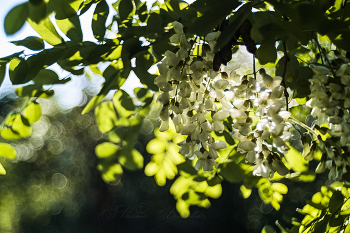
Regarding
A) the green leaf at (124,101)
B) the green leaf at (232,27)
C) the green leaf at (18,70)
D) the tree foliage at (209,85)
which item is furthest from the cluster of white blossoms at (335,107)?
the green leaf at (18,70)

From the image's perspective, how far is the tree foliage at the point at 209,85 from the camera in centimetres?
40

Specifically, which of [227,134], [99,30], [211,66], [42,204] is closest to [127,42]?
[99,30]

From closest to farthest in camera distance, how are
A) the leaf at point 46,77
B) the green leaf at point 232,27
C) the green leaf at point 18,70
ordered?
the green leaf at point 232,27
the green leaf at point 18,70
the leaf at point 46,77

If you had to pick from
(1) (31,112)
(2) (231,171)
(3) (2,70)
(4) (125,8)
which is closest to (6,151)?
(1) (31,112)

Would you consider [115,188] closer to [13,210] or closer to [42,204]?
[42,204]

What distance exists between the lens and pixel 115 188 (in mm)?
9227

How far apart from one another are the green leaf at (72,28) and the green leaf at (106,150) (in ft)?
0.86

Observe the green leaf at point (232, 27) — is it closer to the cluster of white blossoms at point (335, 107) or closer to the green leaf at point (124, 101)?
the cluster of white blossoms at point (335, 107)

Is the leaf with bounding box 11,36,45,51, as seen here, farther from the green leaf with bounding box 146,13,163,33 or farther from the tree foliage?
the green leaf with bounding box 146,13,163,33

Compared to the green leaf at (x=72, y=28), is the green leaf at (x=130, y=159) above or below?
below

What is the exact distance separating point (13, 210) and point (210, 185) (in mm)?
10095

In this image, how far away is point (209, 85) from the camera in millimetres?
514

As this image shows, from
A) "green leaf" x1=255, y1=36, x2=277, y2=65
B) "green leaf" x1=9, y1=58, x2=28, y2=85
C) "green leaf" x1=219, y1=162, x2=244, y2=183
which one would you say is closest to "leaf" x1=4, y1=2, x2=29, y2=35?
"green leaf" x1=9, y1=58, x2=28, y2=85

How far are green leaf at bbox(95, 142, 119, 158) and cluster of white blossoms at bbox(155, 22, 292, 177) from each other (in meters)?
0.29
